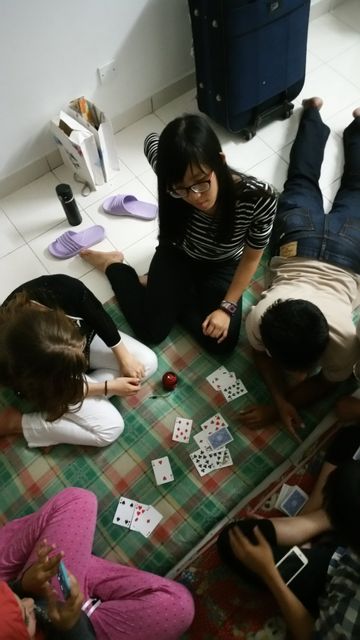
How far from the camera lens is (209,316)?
1.99m

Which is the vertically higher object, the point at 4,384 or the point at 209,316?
the point at 4,384

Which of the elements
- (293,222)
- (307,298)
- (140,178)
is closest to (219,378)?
(307,298)

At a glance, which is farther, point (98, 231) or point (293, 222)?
point (98, 231)

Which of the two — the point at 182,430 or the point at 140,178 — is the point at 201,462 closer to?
the point at 182,430

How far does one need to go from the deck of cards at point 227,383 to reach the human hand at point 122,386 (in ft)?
1.09

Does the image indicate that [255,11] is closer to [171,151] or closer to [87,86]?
[87,86]

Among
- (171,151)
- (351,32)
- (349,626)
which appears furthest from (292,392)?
(351,32)

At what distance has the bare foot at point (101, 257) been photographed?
2355 millimetres

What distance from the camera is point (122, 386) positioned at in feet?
6.30

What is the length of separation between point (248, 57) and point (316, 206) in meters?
0.84

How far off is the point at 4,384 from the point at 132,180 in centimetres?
157

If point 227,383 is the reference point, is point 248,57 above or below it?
above

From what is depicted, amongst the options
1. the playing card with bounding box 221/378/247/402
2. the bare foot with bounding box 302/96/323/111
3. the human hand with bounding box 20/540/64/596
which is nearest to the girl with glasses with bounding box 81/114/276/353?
the playing card with bounding box 221/378/247/402

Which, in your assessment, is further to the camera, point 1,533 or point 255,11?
point 255,11
